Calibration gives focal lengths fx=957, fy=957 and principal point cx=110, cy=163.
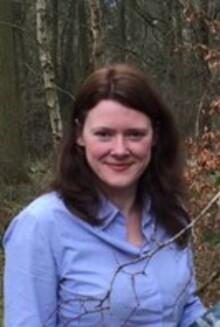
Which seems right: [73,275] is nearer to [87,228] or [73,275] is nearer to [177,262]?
[87,228]

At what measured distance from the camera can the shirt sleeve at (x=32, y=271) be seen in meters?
2.71

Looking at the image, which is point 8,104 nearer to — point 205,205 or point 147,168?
point 205,205

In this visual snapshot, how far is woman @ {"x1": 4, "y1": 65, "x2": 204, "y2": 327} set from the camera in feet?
8.93

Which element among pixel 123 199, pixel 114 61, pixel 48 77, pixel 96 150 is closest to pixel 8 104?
pixel 114 61

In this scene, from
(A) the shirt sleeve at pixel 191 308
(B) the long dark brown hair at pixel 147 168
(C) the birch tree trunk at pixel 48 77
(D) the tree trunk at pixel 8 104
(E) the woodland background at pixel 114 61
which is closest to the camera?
(B) the long dark brown hair at pixel 147 168

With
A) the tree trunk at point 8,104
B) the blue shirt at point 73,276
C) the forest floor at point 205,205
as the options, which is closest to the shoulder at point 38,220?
the blue shirt at point 73,276

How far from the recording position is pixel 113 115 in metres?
2.78

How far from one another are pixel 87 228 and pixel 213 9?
859 centimetres

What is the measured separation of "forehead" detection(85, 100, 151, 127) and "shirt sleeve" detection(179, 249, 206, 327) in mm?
521

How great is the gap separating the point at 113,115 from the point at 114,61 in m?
8.11

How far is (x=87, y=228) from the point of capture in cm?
279

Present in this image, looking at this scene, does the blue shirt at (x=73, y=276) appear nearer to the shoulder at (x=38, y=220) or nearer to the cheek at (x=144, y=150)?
the shoulder at (x=38, y=220)

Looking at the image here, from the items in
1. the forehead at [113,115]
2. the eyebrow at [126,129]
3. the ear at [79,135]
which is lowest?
the ear at [79,135]

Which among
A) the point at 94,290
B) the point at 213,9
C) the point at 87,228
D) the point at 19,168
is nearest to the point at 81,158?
the point at 87,228
